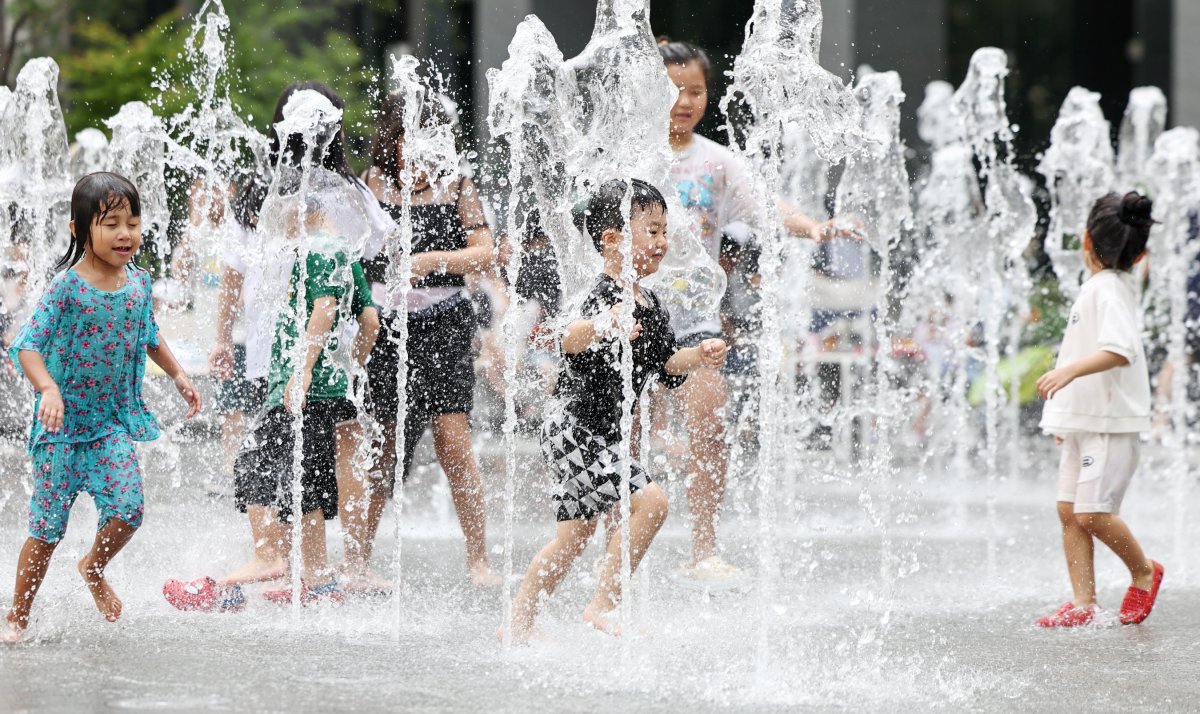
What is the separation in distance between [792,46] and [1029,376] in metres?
5.99

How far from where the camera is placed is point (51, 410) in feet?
12.8

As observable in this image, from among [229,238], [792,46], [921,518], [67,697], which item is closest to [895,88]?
[921,518]

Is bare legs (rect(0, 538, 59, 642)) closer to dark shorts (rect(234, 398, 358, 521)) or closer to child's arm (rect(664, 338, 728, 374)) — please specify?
dark shorts (rect(234, 398, 358, 521))

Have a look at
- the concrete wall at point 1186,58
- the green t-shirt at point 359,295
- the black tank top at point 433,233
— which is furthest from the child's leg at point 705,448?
Answer: the concrete wall at point 1186,58

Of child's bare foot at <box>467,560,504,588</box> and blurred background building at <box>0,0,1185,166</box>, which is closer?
child's bare foot at <box>467,560,504,588</box>

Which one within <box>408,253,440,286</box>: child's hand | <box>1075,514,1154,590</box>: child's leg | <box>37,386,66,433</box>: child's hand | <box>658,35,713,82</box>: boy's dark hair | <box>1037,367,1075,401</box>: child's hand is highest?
<box>658,35,713,82</box>: boy's dark hair

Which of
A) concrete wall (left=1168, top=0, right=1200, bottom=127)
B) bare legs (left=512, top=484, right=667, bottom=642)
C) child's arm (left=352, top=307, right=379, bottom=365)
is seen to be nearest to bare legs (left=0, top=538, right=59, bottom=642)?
child's arm (left=352, top=307, right=379, bottom=365)

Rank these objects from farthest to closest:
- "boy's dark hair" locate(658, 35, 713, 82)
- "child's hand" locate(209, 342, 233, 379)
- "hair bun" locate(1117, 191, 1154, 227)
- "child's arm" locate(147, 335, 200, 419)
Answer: "boy's dark hair" locate(658, 35, 713, 82) < "child's hand" locate(209, 342, 233, 379) < "hair bun" locate(1117, 191, 1154, 227) < "child's arm" locate(147, 335, 200, 419)

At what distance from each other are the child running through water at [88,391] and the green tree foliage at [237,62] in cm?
899

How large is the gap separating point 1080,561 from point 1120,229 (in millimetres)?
952

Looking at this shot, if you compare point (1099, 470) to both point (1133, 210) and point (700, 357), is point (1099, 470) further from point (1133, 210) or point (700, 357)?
point (700, 357)

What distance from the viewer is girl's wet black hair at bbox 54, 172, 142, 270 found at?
4.09 metres

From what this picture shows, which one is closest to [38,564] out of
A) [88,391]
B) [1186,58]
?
[88,391]

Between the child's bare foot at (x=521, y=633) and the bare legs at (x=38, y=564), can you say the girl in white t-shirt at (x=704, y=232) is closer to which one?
the child's bare foot at (x=521, y=633)
